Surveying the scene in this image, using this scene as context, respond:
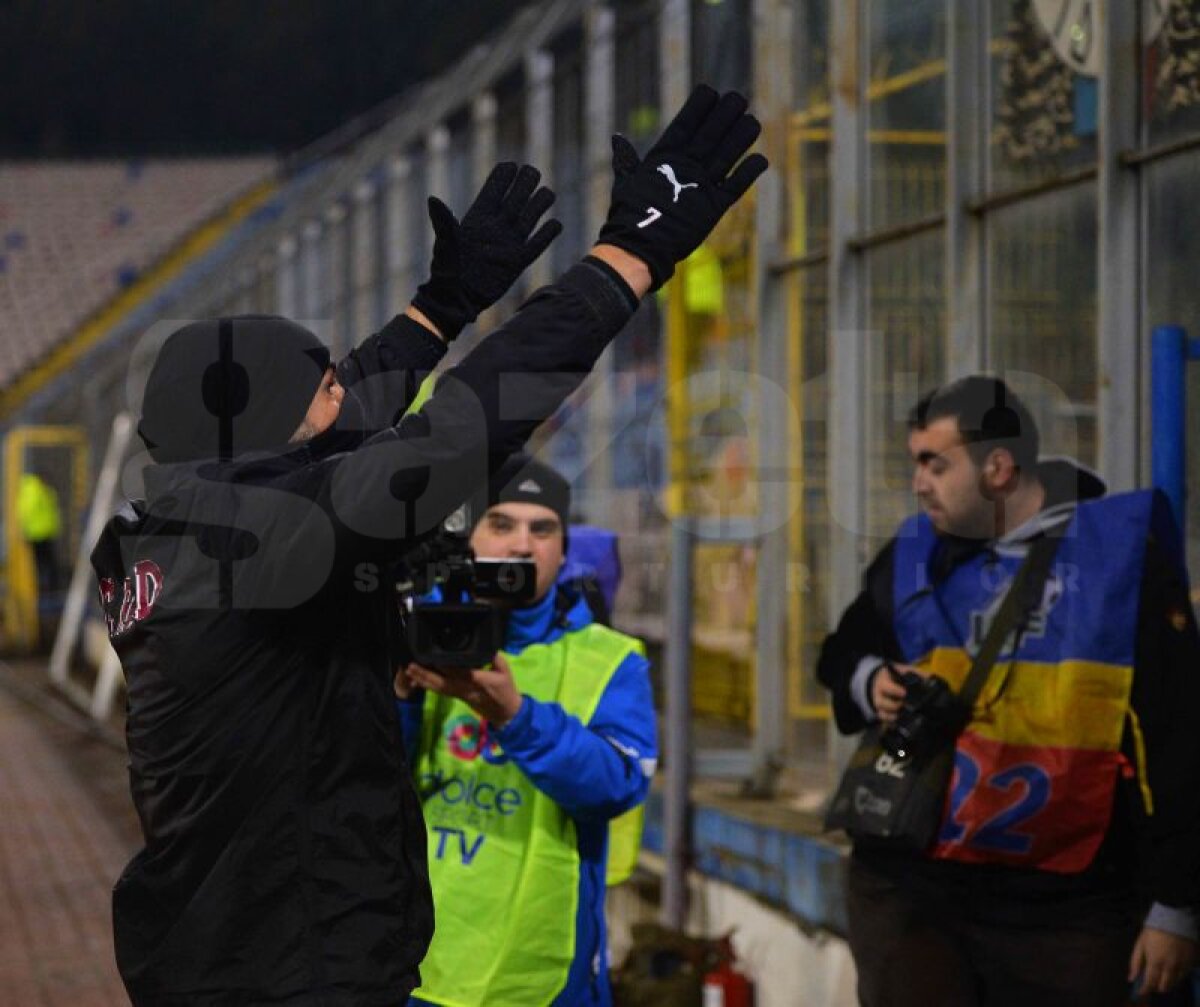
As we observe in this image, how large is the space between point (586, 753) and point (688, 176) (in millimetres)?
1504

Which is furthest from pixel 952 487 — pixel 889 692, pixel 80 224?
pixel 80 224

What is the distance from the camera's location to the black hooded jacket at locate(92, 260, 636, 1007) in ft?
9.42

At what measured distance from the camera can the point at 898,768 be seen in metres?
4.48

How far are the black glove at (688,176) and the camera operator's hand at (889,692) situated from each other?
1.91m

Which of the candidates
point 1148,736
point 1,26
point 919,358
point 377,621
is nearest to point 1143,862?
point 1148,736

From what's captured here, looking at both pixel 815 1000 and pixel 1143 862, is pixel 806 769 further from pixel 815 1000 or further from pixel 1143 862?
pixel 1143 862

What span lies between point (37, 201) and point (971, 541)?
143ft

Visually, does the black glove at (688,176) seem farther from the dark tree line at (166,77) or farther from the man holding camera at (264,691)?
the dark tree line at (166,77)

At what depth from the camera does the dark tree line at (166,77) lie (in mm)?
48188

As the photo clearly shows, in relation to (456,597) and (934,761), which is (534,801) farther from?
(934,761)

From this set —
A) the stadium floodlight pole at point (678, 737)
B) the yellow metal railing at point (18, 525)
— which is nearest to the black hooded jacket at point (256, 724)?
the stadium floodlight pole at point (678, 737)

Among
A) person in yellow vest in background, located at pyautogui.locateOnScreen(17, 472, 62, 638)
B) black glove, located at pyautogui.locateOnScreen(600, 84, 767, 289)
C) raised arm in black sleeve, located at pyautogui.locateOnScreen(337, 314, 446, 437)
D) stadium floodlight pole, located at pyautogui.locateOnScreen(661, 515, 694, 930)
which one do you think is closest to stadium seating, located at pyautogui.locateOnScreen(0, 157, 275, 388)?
person in yellow vest in background, located at pyautogui.locateOnScreen(17, 472, 62, 638)

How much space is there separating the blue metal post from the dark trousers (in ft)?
2.80

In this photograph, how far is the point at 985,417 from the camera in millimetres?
4574
